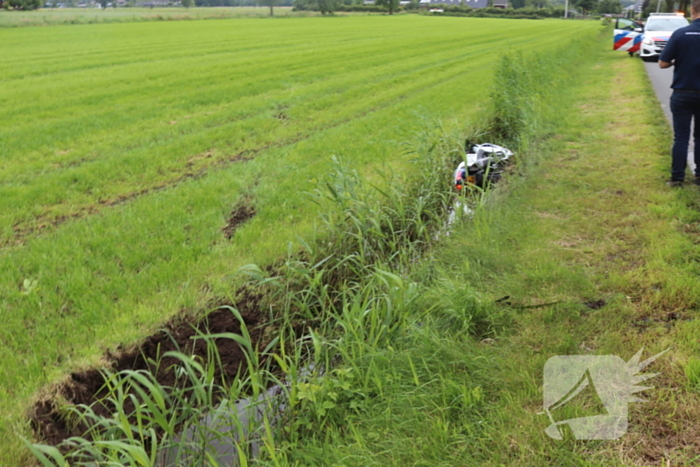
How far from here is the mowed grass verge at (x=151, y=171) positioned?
4293 millimetres

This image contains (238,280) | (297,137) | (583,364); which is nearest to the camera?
(583,364)

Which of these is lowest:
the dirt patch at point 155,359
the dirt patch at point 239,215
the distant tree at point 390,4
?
the dirt patch at point 155,359

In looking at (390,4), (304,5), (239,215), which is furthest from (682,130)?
(390,4)

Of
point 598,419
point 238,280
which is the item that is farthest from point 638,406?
point 238,280

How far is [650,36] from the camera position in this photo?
20.6 m

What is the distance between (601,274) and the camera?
4414mm

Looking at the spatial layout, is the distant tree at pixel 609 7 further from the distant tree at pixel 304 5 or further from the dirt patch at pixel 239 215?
the dirt patch at pixel 239 215

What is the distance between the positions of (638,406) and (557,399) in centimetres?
37

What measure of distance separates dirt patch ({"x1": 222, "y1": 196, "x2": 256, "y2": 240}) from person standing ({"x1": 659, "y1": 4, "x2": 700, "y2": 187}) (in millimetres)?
4637

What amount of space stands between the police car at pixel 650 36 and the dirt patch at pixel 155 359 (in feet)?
66.0

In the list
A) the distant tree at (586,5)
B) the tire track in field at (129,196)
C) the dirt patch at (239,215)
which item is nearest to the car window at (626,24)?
Answer: the tire track in field at (129,196)

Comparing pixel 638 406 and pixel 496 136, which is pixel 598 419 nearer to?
A: pixel 638 406

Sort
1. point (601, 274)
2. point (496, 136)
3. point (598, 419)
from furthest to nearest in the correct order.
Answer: point (496, 136) → point (601, 274) → point (598, 419)

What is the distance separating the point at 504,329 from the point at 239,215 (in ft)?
11.7
